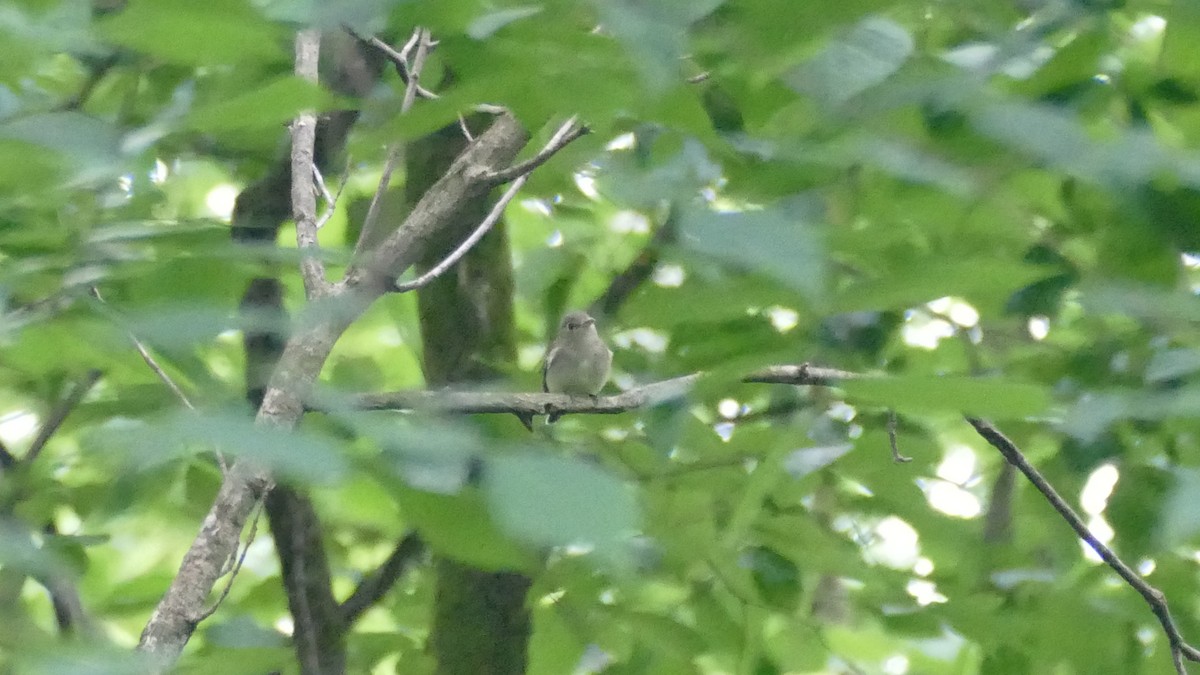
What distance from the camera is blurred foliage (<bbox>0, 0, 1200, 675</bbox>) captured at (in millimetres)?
958

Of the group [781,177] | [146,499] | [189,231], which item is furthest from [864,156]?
[146,499]

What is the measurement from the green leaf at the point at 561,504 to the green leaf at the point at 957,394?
294mm

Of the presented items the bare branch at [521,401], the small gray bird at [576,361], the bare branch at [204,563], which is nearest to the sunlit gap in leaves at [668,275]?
the small gray bird at [576,361]

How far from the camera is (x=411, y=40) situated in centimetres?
222

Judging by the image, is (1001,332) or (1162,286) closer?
(1162,286)

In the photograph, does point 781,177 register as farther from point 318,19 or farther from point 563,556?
point 563,556

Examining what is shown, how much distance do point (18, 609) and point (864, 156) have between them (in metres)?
2.07

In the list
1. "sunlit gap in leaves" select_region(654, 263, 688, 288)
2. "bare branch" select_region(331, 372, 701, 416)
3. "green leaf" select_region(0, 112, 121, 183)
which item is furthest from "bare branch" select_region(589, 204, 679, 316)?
"green leaf" select_region(0, 112, 121, 183)

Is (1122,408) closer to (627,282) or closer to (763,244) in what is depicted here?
(763,244)

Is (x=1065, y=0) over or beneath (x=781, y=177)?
over

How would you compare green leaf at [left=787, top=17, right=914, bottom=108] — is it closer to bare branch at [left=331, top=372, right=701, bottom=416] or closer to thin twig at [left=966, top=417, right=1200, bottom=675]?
bare branch at [left=331, top=372, right=701, bottom=416]

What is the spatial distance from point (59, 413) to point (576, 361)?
2.02m

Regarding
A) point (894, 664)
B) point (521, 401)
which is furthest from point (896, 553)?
point (521, 401)

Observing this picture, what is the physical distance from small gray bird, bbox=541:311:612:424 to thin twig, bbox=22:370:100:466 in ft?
5.84
